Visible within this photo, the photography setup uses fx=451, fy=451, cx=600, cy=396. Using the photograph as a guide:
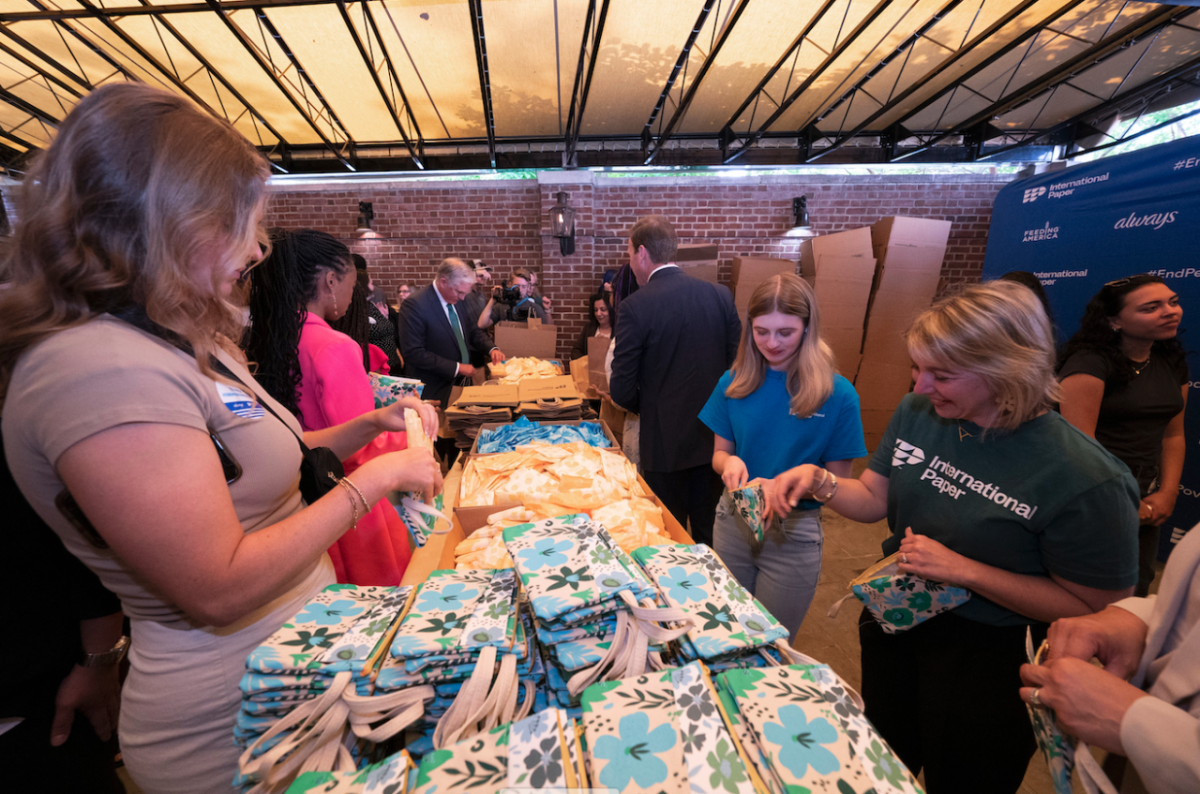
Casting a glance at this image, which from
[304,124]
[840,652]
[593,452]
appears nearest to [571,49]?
[304,124]

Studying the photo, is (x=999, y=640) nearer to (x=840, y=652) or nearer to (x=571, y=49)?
(x=840, y=652)

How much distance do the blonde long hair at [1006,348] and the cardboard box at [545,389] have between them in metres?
2.16

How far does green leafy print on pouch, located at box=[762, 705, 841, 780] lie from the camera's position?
0.49 metres

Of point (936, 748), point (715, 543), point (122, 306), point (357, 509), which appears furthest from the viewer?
point (715, 543)

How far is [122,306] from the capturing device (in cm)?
65

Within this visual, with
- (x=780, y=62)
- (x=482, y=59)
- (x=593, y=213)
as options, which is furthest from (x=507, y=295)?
(x=780, y=62)

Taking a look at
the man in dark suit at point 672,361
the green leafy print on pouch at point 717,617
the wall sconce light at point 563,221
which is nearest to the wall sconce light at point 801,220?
the wall sconce light at point 563,221

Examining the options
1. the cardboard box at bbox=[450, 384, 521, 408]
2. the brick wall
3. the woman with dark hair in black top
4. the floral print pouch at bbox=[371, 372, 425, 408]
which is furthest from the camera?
the brick wall

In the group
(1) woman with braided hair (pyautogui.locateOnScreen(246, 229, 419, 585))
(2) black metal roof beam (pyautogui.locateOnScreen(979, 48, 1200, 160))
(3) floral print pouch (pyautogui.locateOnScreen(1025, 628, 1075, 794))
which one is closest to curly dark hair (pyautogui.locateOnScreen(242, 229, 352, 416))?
(1) woman with braided hair (pyautogui.locateOnScreen(246, 229, 419, 585))

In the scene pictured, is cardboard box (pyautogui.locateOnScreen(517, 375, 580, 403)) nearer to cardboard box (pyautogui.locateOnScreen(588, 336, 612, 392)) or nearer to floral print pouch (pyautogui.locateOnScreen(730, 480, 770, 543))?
cardboard box (pyautogui.locateOnScreen(588, 336, 612, 392))

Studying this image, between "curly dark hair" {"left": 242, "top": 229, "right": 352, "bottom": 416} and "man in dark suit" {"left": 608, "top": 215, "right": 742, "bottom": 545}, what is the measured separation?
1.41 meters

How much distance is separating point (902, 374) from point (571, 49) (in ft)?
16.3

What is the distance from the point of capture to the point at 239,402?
729 mm

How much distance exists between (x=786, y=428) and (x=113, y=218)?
5.49 ft
